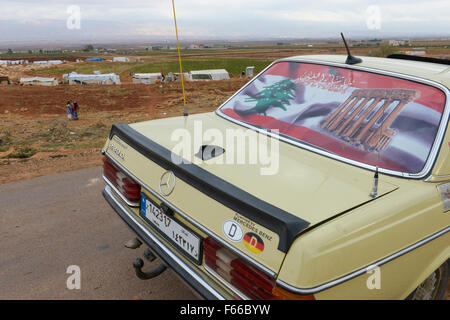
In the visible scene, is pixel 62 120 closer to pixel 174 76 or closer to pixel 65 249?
pixel 65 249

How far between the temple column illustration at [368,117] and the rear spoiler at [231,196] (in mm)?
988

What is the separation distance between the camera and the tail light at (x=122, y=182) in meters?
2.50

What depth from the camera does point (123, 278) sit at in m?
3.00

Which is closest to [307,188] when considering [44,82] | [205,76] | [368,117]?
[368,117]

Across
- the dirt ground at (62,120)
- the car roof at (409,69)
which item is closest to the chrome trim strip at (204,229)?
the car roof at (409,69)

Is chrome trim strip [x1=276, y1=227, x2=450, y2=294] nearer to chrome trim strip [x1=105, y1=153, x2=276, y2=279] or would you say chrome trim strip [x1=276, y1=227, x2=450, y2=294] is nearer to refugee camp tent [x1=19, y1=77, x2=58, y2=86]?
chrome trim strip [x1=105, y1=153, x2=276, y2=279]

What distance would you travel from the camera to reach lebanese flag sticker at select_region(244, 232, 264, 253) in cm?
159

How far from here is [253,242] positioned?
1.62 meters

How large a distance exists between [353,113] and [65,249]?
10.0 feet

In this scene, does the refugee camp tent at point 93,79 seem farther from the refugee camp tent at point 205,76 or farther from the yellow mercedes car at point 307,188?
the yellow mercedes car at point 307,188

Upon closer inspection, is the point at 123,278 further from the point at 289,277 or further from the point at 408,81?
the point at 408,81

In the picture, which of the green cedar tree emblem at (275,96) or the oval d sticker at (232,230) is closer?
the oval d sticker at (232,230)

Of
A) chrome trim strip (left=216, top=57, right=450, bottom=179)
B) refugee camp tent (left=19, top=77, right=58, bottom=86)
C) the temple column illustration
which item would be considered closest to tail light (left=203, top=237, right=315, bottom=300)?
chrome trim strip (left=216, top=57, right=450, bottom=179)

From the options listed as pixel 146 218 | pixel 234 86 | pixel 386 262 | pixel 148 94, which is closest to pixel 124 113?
pixel 148 94
